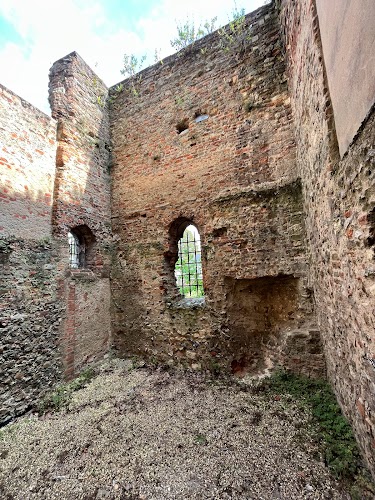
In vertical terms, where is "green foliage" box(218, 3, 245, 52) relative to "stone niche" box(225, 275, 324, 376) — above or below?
above

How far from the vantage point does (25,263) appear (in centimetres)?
403

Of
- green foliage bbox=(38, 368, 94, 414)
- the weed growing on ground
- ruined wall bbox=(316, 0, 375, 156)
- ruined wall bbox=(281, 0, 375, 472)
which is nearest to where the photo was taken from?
ruined wall bbox=(316, 0, 375, 156)

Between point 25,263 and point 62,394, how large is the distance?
238 centimetres

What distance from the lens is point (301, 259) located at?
3893 millimetres

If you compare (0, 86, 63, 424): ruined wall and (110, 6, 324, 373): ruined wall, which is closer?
(0, 86, 63, 424): ruined wall

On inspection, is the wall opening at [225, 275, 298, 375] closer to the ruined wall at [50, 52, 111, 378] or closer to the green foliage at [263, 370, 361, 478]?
the green foliage at [263, 370, 361, 478]

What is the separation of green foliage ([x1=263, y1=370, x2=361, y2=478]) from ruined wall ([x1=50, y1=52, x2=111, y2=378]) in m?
3.67

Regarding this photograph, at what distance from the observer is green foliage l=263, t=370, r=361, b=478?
2.32 m

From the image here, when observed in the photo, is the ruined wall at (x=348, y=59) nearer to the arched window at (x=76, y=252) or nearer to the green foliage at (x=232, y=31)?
the green foliage at (x=232, y=31)

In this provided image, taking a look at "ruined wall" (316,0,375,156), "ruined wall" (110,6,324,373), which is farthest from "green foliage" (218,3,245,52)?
"ruined wall" (316,0,375,156)

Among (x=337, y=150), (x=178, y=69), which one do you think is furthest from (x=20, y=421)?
(x=178, y=69)

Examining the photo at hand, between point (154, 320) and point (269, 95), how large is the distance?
5146mm

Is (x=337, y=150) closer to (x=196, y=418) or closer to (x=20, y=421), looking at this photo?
(x=196, y=418)

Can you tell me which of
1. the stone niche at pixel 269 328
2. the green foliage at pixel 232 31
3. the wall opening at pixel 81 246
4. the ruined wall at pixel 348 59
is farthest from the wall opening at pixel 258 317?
the green foliage at pixel 232 31
